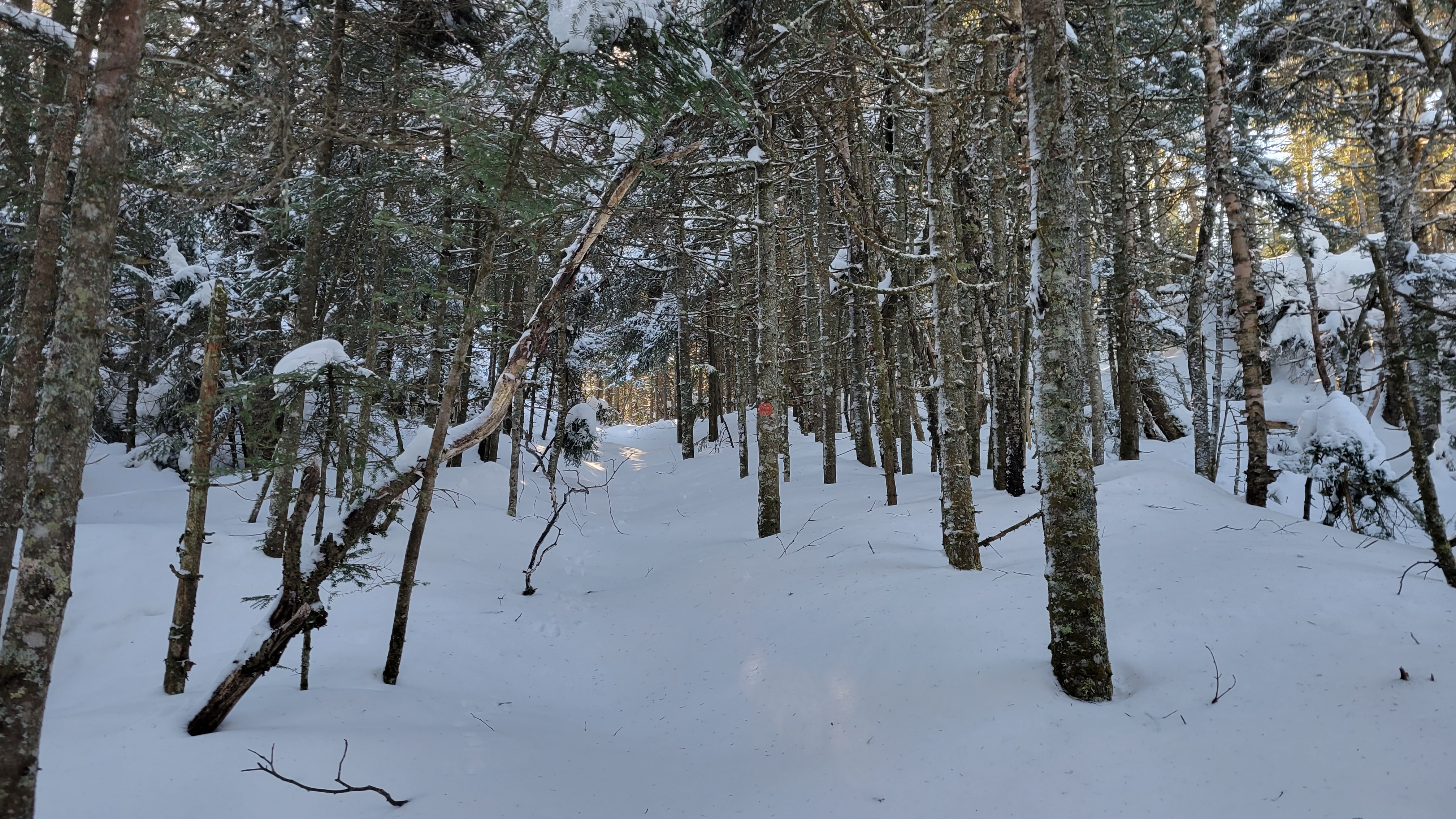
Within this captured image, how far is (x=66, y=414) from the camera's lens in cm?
344

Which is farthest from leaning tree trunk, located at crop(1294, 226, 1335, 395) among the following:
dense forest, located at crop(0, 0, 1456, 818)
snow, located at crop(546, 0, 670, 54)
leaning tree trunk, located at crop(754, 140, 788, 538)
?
snow, located at crop(546, 0, 670, 54)

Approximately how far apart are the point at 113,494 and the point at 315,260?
27.2ft

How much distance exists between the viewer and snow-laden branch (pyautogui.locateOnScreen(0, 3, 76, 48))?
15.5ft

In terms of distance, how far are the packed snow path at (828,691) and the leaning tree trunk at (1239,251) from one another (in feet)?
3.12

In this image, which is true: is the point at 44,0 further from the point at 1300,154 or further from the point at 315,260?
the point at 1300,154

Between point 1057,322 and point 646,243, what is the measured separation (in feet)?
26.3

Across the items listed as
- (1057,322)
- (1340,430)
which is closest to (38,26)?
(1057,322)

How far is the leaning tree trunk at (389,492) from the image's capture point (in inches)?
166

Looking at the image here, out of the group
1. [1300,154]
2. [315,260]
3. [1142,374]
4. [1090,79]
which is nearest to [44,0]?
[315,260]

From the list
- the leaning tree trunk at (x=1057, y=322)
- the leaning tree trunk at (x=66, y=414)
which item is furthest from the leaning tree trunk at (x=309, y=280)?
the leaning tree trunk at (x=1057, y=322)

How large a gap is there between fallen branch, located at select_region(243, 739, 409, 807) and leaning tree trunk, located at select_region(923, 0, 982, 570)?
16.6 feet

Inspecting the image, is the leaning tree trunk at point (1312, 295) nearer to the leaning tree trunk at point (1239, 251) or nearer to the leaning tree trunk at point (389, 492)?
the leaning tree trunk at point (1239, 251)

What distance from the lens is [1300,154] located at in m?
26.2

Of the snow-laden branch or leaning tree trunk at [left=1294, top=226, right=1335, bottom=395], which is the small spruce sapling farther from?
the snow-laden branch
